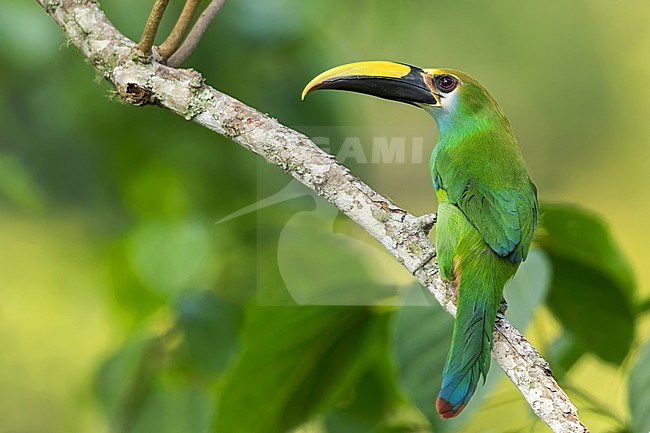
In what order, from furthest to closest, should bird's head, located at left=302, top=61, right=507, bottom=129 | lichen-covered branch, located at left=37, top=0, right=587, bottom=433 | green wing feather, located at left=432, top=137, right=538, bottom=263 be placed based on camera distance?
1. bird's head, located at left=302, top=61, right=507, bottom=129
2. green wing feather, located at left=432, top=137, right=538, bottom=263
3. lichen-covered branch, located at left=37, top=0, right=587, bottom=433

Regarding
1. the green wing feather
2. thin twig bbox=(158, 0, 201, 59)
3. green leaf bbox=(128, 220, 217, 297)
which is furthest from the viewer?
green leaf bbox=(128, 220, 217, 297)

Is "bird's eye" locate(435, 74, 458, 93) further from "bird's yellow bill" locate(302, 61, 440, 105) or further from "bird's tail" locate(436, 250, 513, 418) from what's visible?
"bird's tail" locate(436, 250, 513, 418)

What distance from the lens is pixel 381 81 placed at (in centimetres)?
160

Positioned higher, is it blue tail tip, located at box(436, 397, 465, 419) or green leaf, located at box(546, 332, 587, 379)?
blue tail tip, located at box(436, 397, 465, 419)

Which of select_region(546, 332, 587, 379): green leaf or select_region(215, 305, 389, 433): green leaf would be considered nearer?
select_region(215, 305, 389, 433): green leaf

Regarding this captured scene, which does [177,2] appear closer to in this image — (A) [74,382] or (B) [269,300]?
(B) [269,300]

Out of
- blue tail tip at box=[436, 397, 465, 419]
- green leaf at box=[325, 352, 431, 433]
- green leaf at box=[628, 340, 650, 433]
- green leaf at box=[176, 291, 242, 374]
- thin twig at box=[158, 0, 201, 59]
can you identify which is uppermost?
thin twig at box=[158, 0, 201, 59]

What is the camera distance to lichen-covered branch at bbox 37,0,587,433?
1.20 metres

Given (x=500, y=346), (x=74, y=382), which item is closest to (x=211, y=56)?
(x=500, y=346)

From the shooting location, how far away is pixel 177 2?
2.31 metres

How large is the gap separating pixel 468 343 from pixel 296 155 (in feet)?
1.25

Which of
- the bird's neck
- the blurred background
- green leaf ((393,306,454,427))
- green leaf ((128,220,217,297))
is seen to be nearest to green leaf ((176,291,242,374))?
the blurred background

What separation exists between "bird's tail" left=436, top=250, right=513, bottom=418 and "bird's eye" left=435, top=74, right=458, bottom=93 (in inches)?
18.6

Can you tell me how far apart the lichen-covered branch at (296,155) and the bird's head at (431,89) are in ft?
1.26
